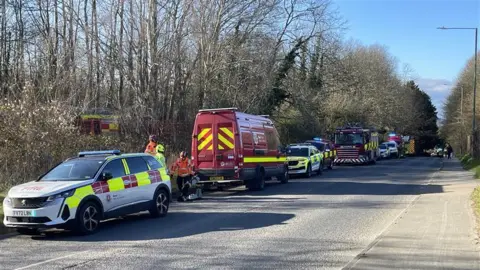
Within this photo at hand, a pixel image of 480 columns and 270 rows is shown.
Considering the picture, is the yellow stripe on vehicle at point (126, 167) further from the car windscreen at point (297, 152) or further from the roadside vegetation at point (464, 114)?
the roadside vegetation at point (464, 114)

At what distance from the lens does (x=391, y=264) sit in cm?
779

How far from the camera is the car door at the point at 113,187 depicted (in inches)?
457

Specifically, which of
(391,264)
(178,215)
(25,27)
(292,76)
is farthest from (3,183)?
(292,76)

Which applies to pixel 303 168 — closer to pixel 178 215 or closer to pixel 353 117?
pixel 178 215

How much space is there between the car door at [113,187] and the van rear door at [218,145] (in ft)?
22.2

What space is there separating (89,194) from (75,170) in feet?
3.47

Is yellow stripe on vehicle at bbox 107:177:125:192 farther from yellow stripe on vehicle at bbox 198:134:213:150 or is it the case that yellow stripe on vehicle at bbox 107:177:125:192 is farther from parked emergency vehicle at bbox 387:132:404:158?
parked emergency vehicle at bbox 387:132:404:158

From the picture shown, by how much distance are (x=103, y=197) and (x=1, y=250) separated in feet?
8.09

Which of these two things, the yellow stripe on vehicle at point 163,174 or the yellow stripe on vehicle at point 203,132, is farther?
the yellow stripe on vehicle at point 203,132

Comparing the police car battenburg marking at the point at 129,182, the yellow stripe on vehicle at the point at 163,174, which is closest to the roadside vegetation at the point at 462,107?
the yellow stripe on vehicle at the point at 163,174

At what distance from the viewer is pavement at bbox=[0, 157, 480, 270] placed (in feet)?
27.0

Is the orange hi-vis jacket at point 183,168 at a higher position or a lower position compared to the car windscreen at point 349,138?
lower

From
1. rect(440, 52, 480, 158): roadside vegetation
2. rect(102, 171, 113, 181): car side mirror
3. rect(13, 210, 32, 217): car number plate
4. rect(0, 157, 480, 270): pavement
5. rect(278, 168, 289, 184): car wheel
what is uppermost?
rect(440, 52, 480, 158): roadside vegetation

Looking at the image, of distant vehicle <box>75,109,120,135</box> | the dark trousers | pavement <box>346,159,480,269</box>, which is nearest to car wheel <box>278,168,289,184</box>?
the dark trousers
